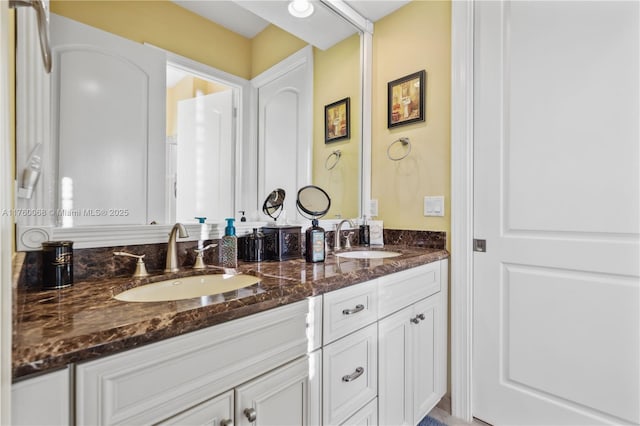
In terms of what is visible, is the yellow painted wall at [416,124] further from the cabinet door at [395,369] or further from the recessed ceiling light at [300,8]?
the cabinet door at [395,369]

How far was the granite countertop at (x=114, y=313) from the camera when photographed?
1.84ft

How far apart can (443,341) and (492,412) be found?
0.39m

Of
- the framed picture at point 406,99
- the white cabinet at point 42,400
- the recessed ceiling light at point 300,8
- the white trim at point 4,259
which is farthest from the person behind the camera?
the framed picture at point 406,99

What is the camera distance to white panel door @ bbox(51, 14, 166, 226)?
41.6 inches

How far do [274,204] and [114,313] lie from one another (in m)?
0.96

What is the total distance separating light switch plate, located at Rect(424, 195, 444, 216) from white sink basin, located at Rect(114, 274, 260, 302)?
43.9 inches

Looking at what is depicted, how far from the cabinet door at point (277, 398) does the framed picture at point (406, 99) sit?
4.87 ft

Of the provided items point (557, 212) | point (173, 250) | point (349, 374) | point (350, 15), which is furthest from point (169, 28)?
point (557, 212)

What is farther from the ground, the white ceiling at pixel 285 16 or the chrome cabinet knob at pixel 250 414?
the white ceiling at pixel 285 16

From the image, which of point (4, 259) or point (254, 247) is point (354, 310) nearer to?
point (254, 247)

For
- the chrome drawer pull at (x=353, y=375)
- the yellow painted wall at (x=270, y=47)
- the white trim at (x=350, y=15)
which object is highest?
the white trim at (x=350, y=15)

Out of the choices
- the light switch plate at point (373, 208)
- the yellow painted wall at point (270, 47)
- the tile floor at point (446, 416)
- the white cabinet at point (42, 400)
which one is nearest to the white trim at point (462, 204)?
the tile floor at point (446, 416)

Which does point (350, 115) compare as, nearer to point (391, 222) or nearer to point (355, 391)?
point (391, 222)

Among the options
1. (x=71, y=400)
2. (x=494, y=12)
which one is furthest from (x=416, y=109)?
(x=71, y=400)
